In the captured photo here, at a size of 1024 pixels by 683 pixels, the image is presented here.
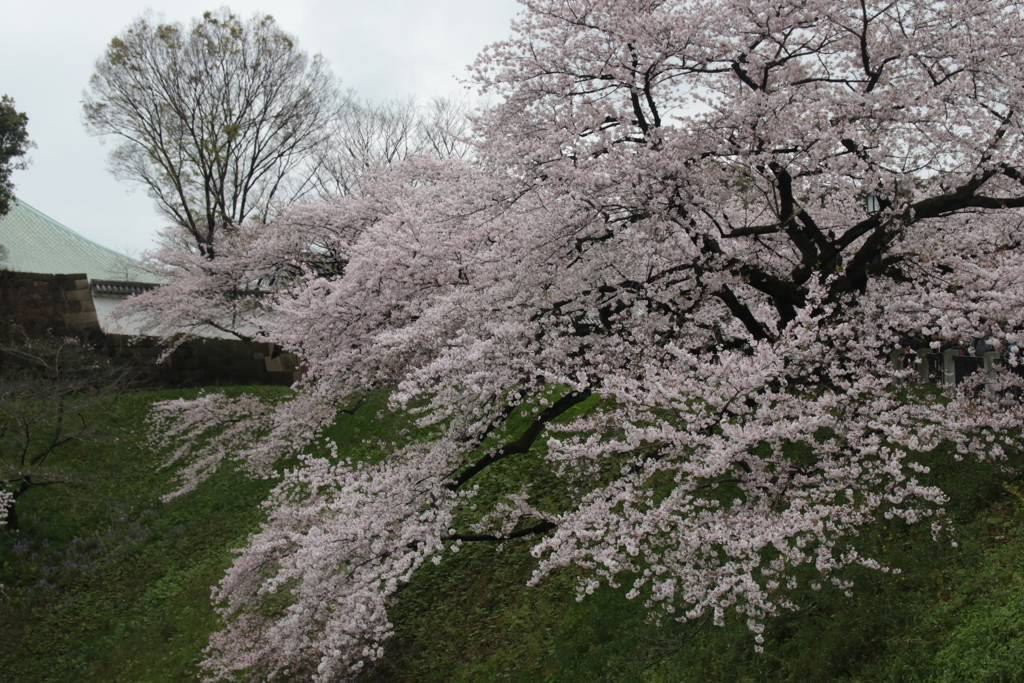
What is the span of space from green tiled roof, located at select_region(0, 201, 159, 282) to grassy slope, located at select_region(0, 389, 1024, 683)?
9.01 m

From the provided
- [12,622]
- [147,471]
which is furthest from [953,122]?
[147,471]

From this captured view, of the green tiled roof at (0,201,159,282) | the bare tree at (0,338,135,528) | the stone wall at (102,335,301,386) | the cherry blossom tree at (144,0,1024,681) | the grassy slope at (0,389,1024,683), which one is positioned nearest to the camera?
the grassy slope at (0,389,1024,683)

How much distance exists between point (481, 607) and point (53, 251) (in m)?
22.0

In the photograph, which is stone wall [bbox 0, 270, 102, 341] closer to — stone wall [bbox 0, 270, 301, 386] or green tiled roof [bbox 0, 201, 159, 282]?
stone wall [bbox 0, 270, 301, 386]

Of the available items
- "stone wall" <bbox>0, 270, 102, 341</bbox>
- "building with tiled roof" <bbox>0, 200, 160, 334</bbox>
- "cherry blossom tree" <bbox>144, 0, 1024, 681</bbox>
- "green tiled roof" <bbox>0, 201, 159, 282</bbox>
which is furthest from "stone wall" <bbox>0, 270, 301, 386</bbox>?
"cherry blossom tree" <bbox>144, 0, 1024, 681</bbox>

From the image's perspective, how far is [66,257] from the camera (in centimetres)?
2566

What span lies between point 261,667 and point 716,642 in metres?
6.12

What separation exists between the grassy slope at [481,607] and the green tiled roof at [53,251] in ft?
29.6

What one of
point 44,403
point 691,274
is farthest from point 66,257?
point 691,274

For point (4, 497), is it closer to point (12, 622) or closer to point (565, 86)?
point (12, 622)

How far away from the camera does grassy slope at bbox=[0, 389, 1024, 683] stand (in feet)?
21.1

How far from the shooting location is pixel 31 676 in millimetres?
12016

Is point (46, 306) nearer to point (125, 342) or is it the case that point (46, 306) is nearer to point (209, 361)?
point (125, 342)

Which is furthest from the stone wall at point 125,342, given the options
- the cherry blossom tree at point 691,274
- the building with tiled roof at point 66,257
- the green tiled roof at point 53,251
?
the cherry blossom tree at point 691,274
